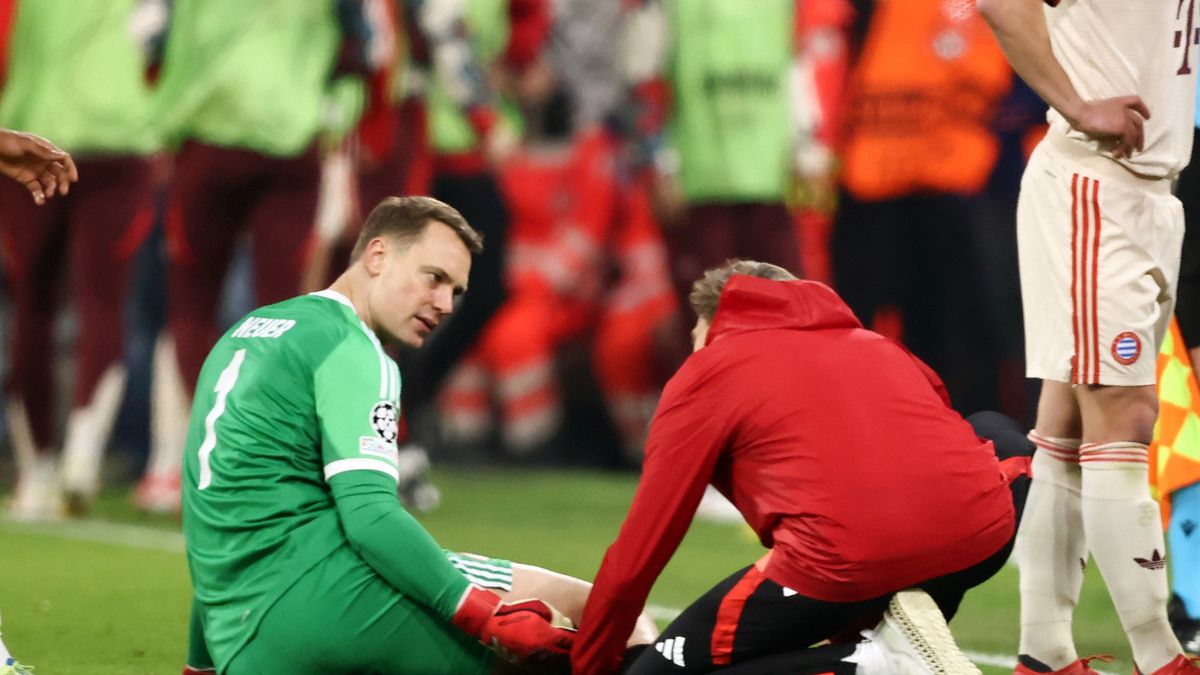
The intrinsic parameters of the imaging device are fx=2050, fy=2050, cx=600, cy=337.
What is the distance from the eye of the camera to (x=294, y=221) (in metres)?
8.45

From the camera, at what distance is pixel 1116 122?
14.6 ft

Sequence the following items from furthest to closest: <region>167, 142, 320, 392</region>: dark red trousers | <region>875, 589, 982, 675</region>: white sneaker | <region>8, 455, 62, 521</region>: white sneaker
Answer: <region>8, 455, 62, 521</region>: white sneaker → <region>167, 142, 320, 392</region>: dark red trousers → <region>875, 589, 982, 675</region>: white sneaker

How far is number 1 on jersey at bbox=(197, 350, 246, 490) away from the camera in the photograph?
4070 mm

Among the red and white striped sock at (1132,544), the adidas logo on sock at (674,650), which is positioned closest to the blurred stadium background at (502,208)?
the red and white striped sock at (1132,544)

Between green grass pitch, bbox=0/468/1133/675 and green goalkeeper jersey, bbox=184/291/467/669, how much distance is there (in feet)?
3.78

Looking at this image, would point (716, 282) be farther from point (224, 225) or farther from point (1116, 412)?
point (224, 225)

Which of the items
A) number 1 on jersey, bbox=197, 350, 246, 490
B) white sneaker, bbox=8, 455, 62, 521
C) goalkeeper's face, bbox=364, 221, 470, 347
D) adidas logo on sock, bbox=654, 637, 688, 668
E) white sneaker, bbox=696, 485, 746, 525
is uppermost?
goalkeeper's face, bbox=364, 221, 470, 347

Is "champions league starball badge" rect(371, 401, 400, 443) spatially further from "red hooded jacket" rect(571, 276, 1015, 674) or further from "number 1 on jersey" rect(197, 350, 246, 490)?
"red hooded jacket" rect(571, 276, 1015, 674)

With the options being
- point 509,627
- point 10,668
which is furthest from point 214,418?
point 10,668

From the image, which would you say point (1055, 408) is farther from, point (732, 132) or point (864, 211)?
point (864, 211)

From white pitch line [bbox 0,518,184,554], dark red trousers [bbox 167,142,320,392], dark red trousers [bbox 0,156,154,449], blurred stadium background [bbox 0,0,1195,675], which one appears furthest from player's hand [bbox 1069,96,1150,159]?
dark red trousers [bbox 0,156,154,449]

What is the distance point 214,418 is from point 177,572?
2.93 m

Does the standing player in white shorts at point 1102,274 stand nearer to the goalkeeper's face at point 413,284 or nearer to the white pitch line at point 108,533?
the goalkeeper's face at point 413,284

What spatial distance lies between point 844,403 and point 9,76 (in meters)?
5.84
